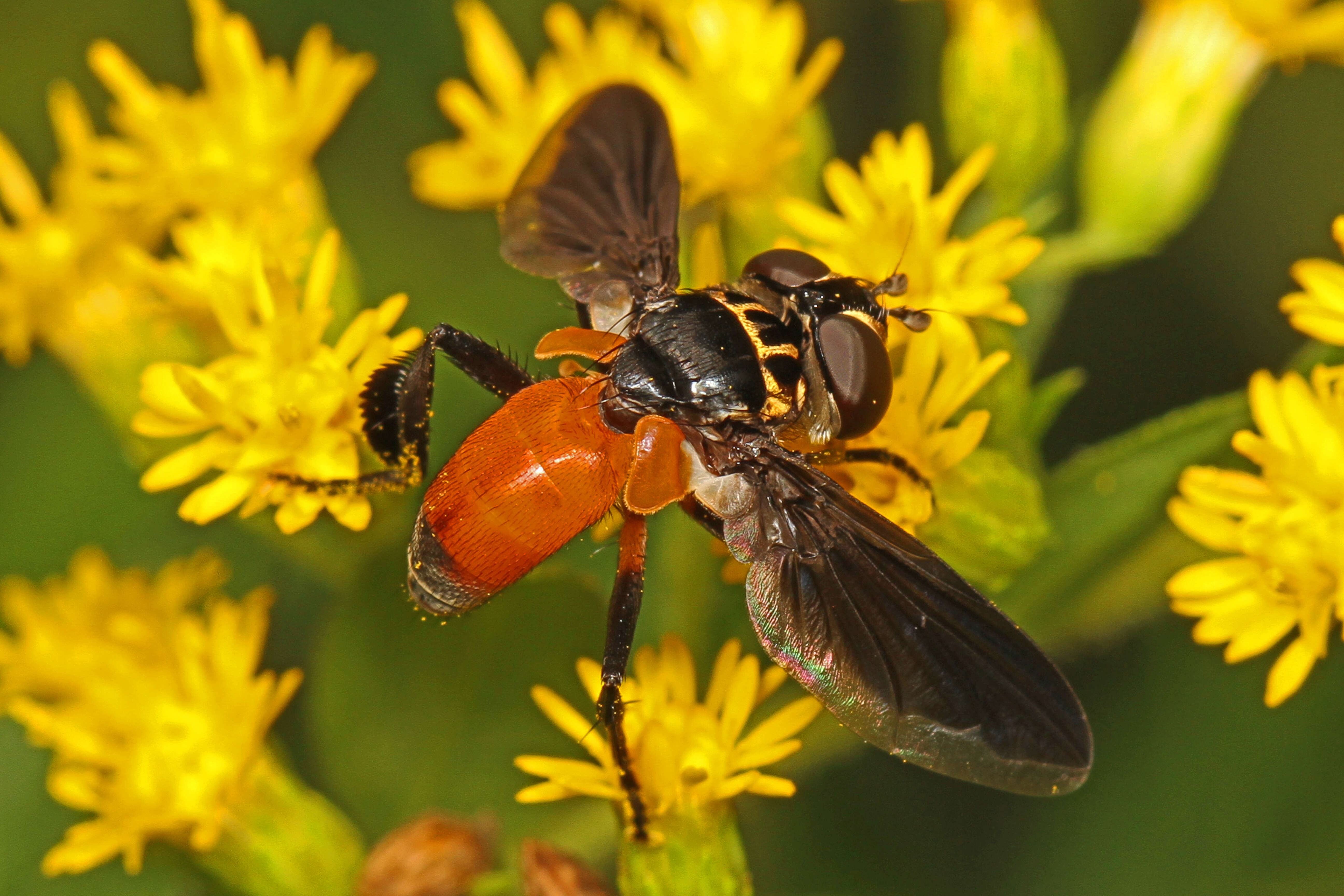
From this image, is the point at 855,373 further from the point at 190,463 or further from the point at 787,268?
the point at 190,463

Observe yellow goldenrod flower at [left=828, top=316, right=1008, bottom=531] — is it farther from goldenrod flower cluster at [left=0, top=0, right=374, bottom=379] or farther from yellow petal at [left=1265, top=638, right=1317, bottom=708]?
goldenrod flower cluster at [left=0, top=0, right=374, bottom=379]

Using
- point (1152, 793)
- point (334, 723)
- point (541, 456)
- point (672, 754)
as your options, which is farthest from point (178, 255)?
point (1152, 793)

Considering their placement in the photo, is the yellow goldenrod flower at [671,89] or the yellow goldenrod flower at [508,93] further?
the yellow goldenrod flower at [508,93]

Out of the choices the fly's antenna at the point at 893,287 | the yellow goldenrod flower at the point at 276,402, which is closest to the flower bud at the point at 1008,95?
the fly's antenna at the point at 893,287

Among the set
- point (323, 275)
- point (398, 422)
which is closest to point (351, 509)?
point (398, 422)

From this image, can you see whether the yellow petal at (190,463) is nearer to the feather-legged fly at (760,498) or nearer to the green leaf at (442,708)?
the feather-legged fly at (760,498)

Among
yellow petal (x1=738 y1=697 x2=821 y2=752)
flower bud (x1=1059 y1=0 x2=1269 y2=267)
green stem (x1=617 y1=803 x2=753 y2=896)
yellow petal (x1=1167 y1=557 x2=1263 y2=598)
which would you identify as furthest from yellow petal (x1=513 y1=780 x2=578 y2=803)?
flower bud (x1=1059 y1=0 x2=1269 y2=267)
